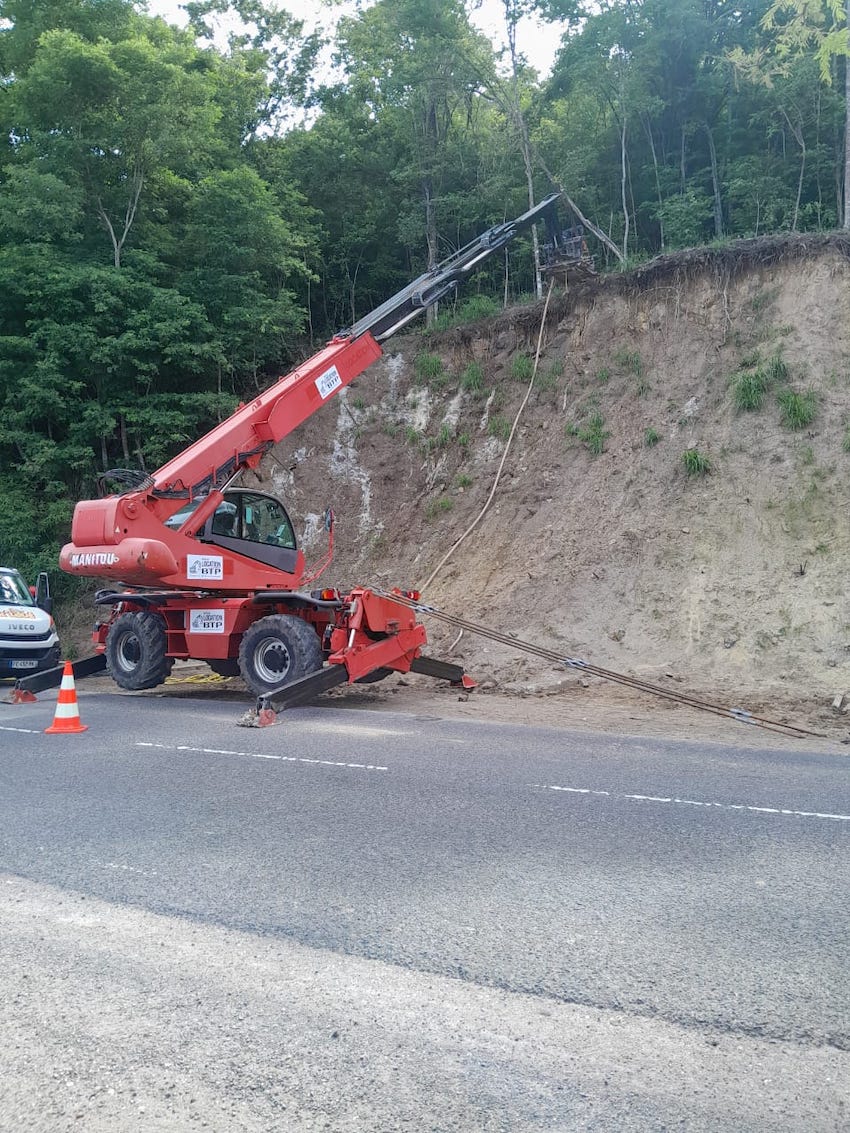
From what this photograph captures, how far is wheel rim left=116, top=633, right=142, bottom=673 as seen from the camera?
47.1 ft

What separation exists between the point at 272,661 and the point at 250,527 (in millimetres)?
2245

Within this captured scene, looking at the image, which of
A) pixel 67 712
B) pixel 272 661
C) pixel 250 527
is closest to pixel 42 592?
pixel 250 527

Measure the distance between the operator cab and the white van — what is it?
13.7ft

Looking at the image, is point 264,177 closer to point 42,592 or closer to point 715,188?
point 715,188

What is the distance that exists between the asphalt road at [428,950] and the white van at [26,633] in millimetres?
7921

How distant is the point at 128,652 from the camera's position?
14.5 m

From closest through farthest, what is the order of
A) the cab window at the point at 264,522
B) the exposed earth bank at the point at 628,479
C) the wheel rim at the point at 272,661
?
the wheel rim at the point at 272,661 < the cab window at the point at 264,522 < the exposed earth bank at the point at 628,479

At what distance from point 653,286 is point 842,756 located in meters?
13.4

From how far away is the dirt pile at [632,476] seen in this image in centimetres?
1504

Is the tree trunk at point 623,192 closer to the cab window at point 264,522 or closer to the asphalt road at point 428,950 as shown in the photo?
the cab window at point 264,522

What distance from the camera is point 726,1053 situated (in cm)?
348

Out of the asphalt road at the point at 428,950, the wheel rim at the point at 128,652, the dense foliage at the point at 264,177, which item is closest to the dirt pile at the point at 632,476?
the dense foliage at the point at 264,177

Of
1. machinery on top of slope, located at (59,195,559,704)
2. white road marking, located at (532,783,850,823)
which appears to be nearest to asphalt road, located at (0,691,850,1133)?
white road marking, located at (532,783,850,823)

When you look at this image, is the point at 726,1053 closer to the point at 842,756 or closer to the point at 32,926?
the point at 32,926
